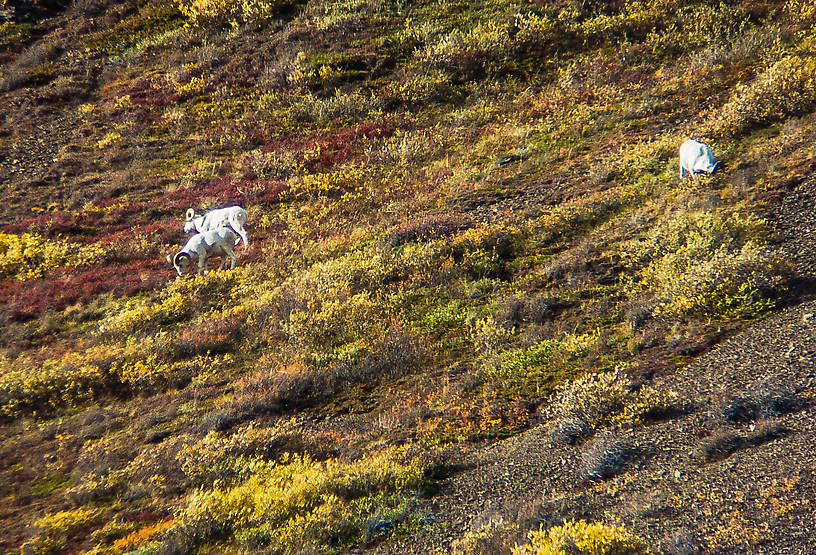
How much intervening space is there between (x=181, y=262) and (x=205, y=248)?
0.74 meters

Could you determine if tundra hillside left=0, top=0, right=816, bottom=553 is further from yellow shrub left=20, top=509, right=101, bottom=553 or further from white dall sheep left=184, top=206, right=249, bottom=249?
white dall sheep left=184, top=206, right=249, bottom=249

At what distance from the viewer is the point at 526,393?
10.6m

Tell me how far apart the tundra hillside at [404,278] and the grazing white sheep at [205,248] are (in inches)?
14.9

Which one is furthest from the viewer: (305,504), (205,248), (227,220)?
(227,220)

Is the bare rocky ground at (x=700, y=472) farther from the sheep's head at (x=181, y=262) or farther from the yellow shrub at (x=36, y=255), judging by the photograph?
the yellow shrub at (x=36, y=255)

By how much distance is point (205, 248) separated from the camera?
1677 centimetres

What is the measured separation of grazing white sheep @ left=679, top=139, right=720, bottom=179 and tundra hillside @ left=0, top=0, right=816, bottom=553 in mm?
531

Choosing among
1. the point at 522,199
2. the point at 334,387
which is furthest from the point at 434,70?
the point at 334,387

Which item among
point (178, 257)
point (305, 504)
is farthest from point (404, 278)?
point (305, 504)

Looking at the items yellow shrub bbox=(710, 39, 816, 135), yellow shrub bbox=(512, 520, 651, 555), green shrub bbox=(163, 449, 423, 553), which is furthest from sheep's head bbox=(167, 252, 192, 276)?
yellow shrub bbox=(710, 39, 816, 135)

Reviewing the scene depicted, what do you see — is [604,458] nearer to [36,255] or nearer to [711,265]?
[711,265]

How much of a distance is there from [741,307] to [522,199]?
24.5ft

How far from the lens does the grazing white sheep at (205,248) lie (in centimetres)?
1669

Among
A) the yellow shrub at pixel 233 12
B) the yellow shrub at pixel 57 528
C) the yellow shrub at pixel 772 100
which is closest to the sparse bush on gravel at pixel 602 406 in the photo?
the yellow shrub at pixel 57 528
